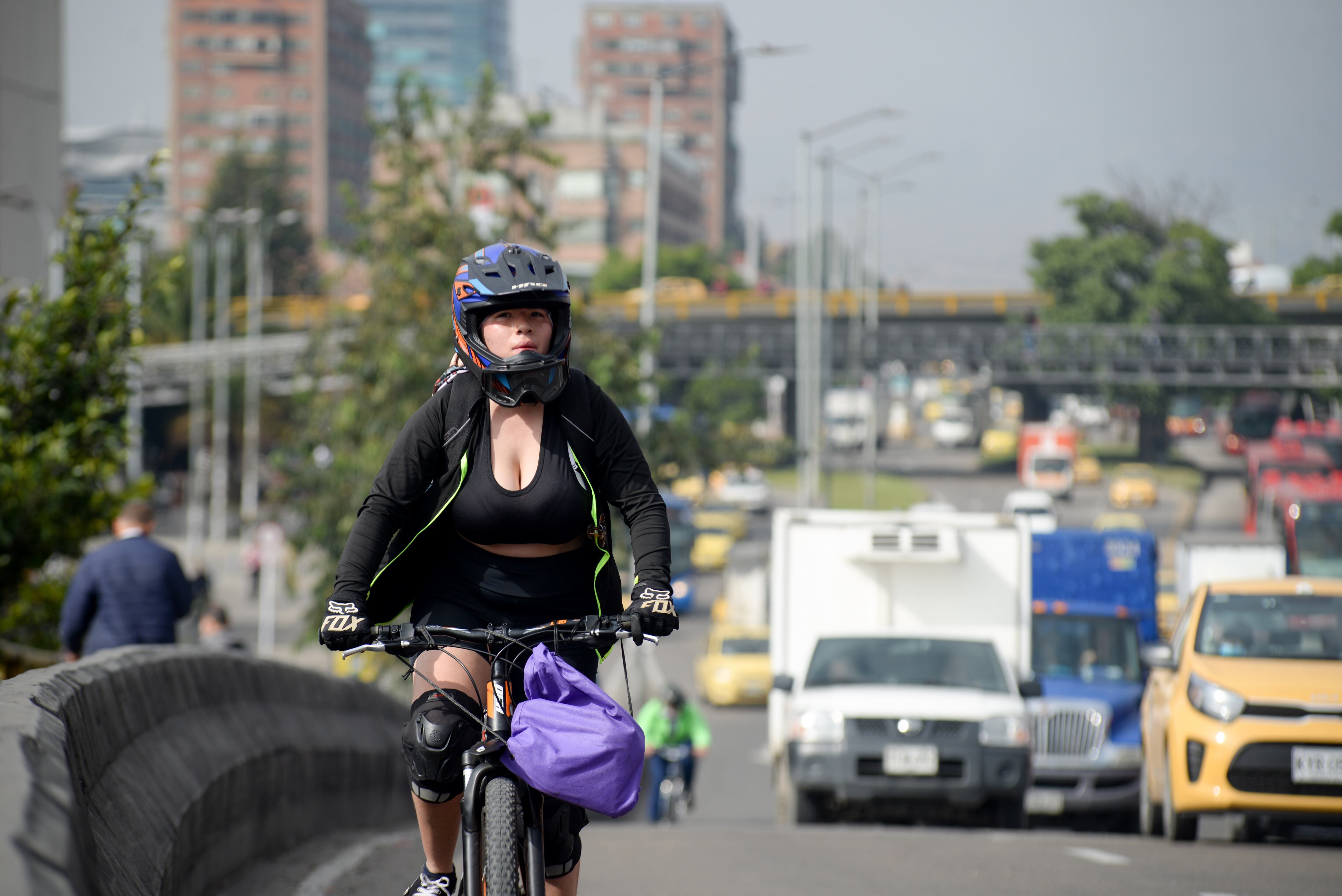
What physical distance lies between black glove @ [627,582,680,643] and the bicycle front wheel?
515 millimetres

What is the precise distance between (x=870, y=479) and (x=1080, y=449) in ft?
85.6

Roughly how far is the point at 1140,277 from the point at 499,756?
7798 centimetres

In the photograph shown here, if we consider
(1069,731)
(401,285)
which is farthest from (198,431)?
(1069,731)

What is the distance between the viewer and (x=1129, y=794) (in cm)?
1535

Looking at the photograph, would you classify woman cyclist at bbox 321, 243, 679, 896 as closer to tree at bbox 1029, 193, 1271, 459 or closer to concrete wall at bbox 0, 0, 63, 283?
concrete wall at bbox 0, 0, 63, 283

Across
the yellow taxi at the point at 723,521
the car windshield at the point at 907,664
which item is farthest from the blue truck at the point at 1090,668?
the yellow taxi at the point at 723,521

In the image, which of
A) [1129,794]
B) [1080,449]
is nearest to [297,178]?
[1080,449]

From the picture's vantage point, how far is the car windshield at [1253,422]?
63125mm

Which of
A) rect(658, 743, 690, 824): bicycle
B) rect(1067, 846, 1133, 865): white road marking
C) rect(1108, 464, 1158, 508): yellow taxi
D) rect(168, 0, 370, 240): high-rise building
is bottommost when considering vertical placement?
rect(1108, 464, 1158, 508): yellow taxi

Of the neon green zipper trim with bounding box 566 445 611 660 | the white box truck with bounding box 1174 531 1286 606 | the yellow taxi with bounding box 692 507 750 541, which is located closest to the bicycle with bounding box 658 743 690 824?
the white box truck with bounding box 1174 531 1286 606

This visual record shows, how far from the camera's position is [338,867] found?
729 centimetres

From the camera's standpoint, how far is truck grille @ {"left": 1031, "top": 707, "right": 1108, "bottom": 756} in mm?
15523

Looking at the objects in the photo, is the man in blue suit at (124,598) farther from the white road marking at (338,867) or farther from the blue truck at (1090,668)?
the blue truck at (1090,668)

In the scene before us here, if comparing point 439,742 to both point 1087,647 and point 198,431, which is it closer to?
point 1087,647
